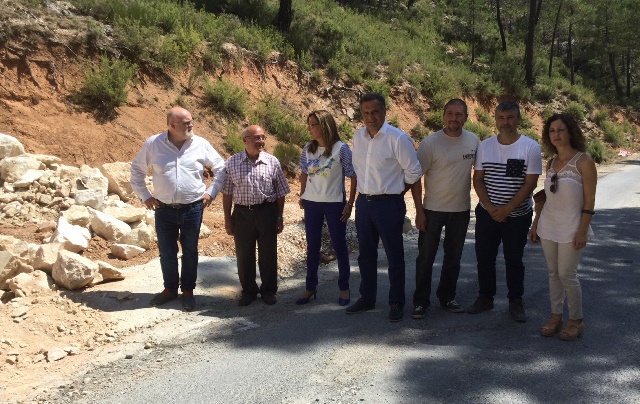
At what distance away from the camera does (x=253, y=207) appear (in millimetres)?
5785

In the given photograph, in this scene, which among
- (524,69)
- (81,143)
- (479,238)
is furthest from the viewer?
(524,69)

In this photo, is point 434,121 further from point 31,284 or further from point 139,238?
point 31,284

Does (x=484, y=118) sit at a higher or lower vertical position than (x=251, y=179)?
higher

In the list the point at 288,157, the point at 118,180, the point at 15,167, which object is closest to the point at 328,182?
the point at 118,180

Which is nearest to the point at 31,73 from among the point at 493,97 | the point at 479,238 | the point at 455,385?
the point at 479,238

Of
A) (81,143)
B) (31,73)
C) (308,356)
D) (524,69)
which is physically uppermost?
(524,69)

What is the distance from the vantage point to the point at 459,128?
502cm

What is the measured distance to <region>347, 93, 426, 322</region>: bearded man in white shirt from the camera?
502 cm

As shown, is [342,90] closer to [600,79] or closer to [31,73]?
[31,73]

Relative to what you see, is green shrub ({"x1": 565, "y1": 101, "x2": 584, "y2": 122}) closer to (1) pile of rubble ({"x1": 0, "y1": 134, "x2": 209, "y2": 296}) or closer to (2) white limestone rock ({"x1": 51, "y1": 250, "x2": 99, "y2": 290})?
(1) pile of rubble ({"x1": 0, "y1": 134, "x2": 209, "y2": 296})

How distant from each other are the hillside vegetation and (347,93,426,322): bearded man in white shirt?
7430 millimetres

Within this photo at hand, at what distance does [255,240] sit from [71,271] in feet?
6.06

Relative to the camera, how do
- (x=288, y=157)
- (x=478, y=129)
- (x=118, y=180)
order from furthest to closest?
(x=478, y=129)
(x=288, y=157)
(x=118, y=180)

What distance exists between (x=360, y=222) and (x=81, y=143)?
6782mm
